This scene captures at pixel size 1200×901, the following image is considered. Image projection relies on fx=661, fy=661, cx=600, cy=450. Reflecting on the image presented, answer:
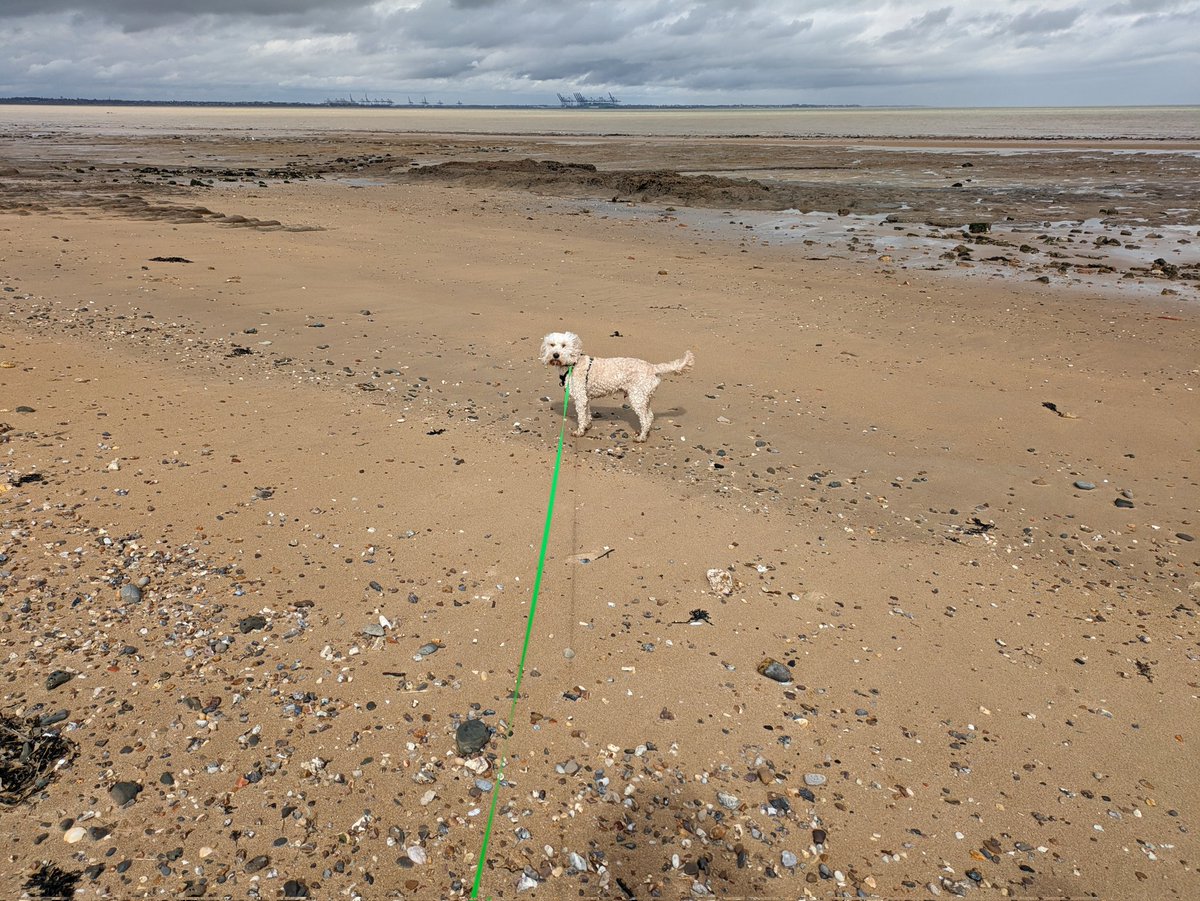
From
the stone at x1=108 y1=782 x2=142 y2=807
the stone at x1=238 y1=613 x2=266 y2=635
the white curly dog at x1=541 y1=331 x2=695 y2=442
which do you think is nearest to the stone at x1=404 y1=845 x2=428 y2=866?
the stone at x1=108 y1=782 x2=142 y2=807

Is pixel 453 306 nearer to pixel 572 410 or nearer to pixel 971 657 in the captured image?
pixel 572 410

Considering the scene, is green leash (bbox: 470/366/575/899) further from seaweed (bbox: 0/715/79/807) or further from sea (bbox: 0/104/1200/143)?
sea (bbox: 0/104/1200/143)

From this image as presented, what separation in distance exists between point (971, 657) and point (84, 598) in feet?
21.2

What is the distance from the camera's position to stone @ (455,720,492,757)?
3906 mm

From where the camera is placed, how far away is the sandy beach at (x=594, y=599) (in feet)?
11.4

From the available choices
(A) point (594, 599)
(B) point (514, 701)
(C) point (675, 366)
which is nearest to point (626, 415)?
(C) point (675, 366)

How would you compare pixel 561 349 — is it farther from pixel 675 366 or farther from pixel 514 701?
pixel 514 701

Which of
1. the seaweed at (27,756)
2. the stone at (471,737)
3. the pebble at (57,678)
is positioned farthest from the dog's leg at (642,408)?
the seaweed at (27,756)

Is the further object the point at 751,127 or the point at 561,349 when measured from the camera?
the point at 751,127

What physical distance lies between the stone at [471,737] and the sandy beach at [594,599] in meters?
0.02

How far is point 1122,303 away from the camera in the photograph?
13.8m

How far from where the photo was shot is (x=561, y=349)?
24.9 ft

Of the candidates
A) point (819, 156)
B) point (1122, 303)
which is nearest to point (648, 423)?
point (1122, 303)

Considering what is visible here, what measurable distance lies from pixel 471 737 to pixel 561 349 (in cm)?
463
